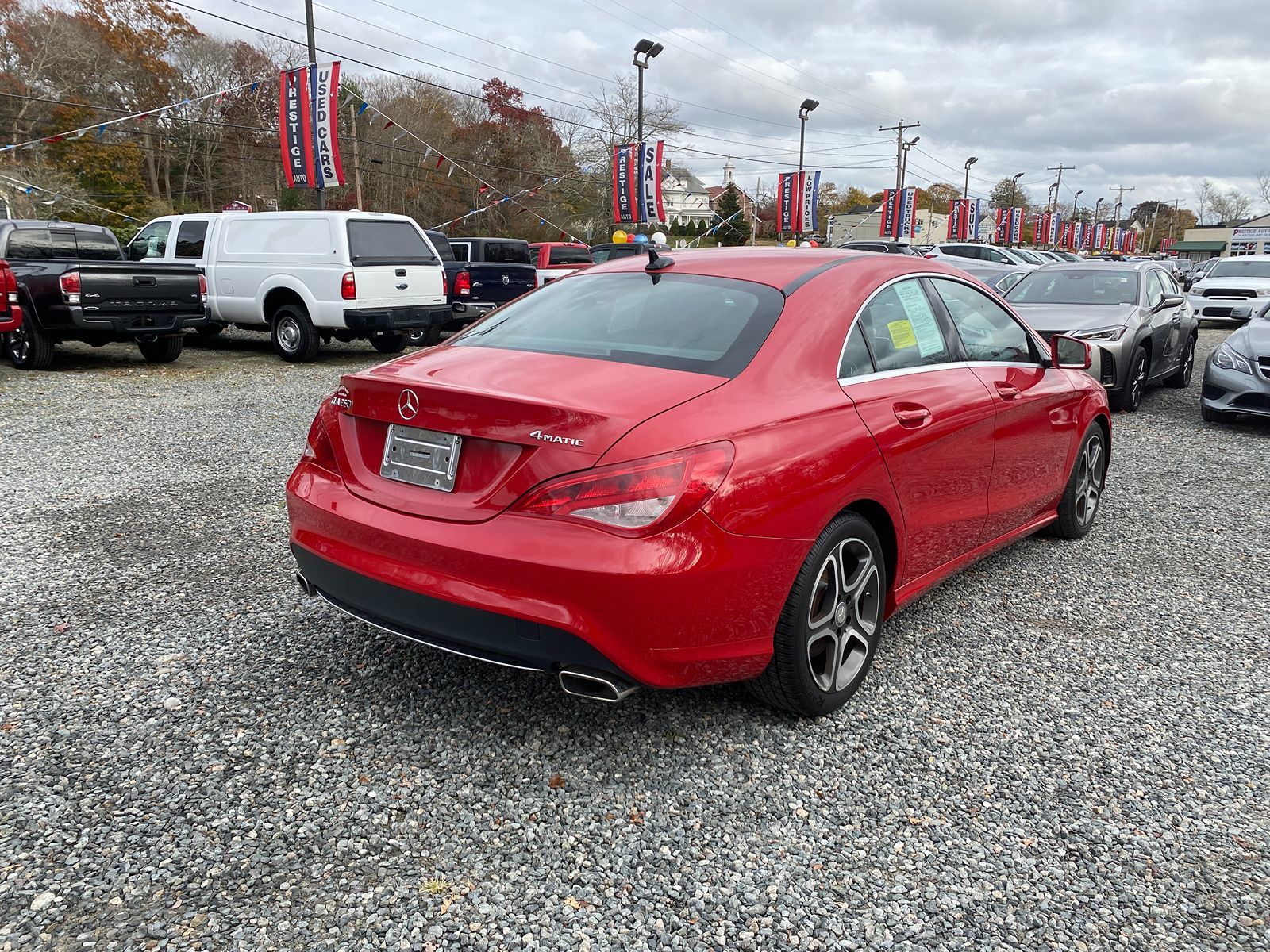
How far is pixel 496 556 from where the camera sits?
8.48 ft

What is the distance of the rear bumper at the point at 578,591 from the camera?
8.25ft

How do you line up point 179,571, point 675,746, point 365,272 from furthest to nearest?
1. point 365,272
2. point 179,571
3. point 675,746

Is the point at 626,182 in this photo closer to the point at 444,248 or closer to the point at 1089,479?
the point at 444,248

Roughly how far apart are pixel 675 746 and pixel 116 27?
182ft

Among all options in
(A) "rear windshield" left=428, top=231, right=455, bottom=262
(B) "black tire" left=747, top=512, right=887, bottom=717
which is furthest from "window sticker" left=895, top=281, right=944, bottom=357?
(A) "rear windshield" left=428, top=231, right=455, bottom=262

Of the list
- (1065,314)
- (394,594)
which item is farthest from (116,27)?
(394,594)

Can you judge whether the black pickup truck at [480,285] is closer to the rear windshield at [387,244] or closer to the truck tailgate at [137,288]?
the rear windshield at [387,244]

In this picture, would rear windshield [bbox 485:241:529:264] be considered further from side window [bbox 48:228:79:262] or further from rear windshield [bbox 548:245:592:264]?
side window [bbox 48:228:79:262]

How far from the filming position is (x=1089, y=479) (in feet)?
17.6

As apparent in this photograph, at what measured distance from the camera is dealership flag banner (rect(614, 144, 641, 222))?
28.1 meters

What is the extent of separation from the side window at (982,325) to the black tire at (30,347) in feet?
36.0

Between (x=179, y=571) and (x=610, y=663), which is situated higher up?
(x=610, y=663)

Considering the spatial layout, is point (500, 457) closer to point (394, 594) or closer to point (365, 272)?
point (394, 594)

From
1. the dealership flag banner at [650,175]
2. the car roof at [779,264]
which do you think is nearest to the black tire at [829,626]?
the car roof at [779,264]
